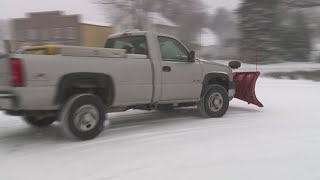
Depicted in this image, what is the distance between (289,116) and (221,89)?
5.04ft

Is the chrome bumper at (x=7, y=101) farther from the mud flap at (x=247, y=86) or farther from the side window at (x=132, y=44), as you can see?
the mud flap at (x=247, y=86)

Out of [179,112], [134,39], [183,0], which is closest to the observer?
[134,39]

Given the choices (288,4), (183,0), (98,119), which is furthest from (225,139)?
(183,0)

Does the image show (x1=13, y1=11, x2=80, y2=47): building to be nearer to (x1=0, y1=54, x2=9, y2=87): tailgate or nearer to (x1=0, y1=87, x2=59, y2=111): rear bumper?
(x1=0, y1=54, x2=9, y2=87): tailgate

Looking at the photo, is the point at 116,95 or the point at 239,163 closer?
the point at 239,163

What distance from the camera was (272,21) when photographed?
41062mm

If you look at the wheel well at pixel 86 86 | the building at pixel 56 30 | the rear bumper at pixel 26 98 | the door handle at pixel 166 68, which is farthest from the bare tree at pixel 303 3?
the rear bumper at pixel 26 98

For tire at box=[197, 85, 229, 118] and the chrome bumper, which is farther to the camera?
tire at box=[197, 85, 229, 118]

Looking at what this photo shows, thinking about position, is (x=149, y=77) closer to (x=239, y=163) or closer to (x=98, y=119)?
(x=98, y=119)

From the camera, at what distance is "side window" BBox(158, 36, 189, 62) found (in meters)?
9.25

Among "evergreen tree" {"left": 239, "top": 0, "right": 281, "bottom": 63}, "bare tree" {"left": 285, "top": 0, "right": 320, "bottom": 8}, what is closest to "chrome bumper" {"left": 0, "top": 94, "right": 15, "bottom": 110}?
"evergreen tree" {"left": 239, "top": 0, "right": 281, "bottom": 63}

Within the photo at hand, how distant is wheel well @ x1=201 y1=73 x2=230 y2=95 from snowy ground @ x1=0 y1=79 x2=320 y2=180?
0.71 meters

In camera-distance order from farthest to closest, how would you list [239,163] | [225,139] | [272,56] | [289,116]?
[272,56] → [289,116] → [225,139] → [239,163]

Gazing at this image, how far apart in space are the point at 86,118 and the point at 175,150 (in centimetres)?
165
